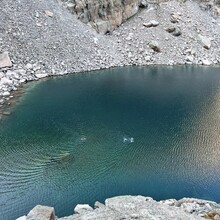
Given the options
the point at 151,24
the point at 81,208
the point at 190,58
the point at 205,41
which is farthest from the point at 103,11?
the point at 81,208

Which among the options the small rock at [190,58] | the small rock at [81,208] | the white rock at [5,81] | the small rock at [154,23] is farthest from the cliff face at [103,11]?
the small rock at [81,208]

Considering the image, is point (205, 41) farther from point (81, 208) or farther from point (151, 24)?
point (81, 208)

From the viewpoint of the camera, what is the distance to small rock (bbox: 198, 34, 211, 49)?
45906 mm

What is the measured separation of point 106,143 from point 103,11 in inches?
1054

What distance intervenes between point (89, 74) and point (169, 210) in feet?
85.6

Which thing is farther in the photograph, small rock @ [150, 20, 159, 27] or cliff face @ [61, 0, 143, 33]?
small rock @ [150, 20, 159, 27]

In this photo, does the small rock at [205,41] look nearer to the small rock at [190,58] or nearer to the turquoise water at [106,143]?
the small rock at [190,58]

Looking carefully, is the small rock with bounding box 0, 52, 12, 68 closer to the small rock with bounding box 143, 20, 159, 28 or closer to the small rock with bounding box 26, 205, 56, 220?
the small rock with bounding box 143, 20, 159, 28

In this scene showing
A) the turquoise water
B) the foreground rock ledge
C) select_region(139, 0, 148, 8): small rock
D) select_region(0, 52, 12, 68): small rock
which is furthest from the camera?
select_region(139, 0, 148, 8): small rock

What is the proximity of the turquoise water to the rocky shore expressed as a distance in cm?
347

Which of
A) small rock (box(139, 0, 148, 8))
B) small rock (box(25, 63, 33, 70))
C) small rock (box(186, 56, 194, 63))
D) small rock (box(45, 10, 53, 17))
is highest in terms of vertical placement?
small rock (box(139, 0, 148, 8))

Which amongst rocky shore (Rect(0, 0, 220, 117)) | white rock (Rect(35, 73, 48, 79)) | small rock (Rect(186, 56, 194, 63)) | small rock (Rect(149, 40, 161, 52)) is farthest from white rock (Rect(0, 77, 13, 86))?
small rock (Rect(186, 56, 194, 63))

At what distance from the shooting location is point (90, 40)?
41.4 m

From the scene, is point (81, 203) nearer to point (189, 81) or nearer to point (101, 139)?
point (101, 139)
